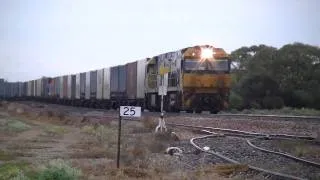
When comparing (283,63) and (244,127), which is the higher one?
→ (283,63)

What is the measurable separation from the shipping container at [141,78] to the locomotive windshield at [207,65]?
7395 mm

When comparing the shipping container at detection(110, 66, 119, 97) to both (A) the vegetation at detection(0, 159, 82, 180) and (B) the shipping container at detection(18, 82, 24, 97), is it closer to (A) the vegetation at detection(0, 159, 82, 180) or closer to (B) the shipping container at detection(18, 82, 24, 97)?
(A) the vegetation at detection(0, 159, 82, 180)

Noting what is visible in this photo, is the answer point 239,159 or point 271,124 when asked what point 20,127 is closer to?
point 271,124

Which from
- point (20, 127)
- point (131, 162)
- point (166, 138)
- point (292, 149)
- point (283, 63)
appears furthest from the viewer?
point (283, 63)

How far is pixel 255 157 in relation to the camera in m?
13.6

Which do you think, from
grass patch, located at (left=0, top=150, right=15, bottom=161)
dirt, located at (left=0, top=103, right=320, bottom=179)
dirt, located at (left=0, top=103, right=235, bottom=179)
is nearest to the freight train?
dirt, located at (left=0, top=103, right=320, bottom=179)

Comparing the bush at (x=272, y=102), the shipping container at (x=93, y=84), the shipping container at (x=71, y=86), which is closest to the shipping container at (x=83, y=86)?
the shipping container at (x=93, y=84)

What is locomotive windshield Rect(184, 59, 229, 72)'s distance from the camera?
1164 inches

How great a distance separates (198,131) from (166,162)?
8238 mm

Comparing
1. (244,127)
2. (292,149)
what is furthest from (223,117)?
(292,149)

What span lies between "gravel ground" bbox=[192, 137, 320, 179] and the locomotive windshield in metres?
11.6

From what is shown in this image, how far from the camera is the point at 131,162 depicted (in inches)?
502

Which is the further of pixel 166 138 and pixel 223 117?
→ pixel 223 117

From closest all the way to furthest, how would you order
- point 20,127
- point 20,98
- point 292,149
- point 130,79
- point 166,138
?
point 292,149
point 166,138
point 20,127
point 130,79
point 20,98
